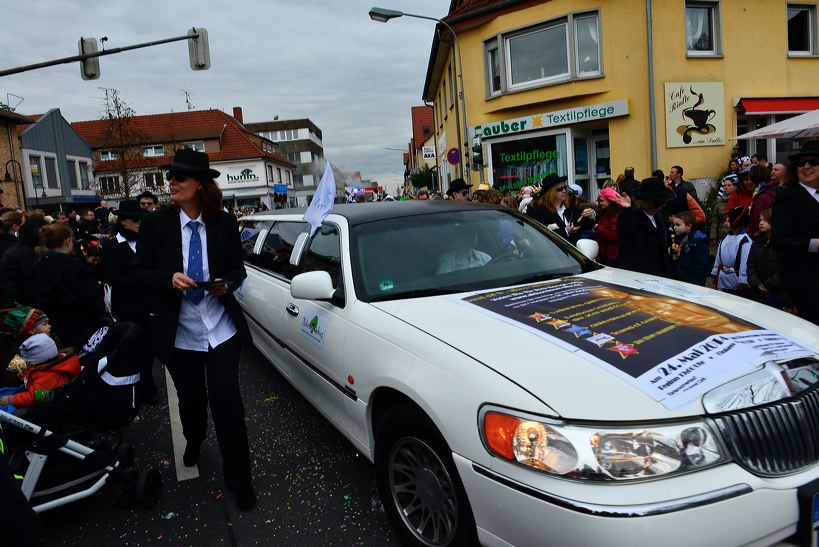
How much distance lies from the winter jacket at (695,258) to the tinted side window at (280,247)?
419 centimetres

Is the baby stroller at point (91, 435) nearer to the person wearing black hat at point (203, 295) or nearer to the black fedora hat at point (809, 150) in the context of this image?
the person wearing black hat at point (203, 295)

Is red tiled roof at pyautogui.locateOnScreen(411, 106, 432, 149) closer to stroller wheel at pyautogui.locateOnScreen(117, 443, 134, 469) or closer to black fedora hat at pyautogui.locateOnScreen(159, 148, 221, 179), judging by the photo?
black fedora hat at pyautogui.locateOnScreen(159, 148, 221, 179)

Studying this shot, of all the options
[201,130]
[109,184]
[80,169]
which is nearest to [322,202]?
[109,184]

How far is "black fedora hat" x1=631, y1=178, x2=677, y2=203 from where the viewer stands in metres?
4.56

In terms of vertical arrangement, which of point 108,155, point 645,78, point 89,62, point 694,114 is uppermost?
point 108,155

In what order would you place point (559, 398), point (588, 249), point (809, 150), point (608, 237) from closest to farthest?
point (559, 398)
point (809, 150)
point (588, 249)
point (608, 237)

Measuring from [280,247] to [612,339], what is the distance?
128 inches

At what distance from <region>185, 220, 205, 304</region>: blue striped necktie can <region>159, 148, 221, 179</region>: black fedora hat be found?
29 centimetres

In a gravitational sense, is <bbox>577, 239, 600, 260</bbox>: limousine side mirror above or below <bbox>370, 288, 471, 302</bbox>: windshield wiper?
above

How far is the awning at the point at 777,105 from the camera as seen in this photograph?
15344mm

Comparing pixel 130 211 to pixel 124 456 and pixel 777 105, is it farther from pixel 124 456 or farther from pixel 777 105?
pixel 777 105

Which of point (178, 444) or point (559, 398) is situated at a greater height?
point (559, 398)

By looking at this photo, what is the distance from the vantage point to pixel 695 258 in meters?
6.37

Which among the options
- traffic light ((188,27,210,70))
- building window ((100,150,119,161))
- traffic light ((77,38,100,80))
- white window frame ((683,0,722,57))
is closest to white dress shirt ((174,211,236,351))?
traffic light ((188,27,210,70))
